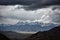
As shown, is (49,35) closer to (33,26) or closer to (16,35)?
(33,26)

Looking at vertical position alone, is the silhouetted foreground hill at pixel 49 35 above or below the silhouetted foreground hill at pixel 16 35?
below

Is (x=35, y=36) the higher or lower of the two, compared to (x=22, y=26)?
lower

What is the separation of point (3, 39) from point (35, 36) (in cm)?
44

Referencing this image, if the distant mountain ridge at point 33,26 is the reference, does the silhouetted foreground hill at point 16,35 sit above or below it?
below

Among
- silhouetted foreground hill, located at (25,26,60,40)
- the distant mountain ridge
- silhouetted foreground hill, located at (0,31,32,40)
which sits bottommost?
silhouetted foreground hill, located at (25,26,60,40)

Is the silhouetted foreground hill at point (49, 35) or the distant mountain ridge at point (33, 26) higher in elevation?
the distant mountain ridge at point (33, 26)

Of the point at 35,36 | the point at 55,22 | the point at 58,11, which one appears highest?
the point at 58,11

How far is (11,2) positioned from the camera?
1675 millimetres

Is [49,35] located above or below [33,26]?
below

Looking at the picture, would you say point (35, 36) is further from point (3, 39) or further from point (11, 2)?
point (11, 2)

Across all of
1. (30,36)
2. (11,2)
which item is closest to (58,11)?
(30,36)

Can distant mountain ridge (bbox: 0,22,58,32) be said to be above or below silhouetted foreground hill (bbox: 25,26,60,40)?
above

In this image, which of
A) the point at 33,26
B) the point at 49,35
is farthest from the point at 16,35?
the point at 49,35

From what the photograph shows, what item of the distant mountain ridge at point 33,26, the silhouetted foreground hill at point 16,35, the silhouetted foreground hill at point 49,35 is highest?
the distant mountain ridge at point 33,26
